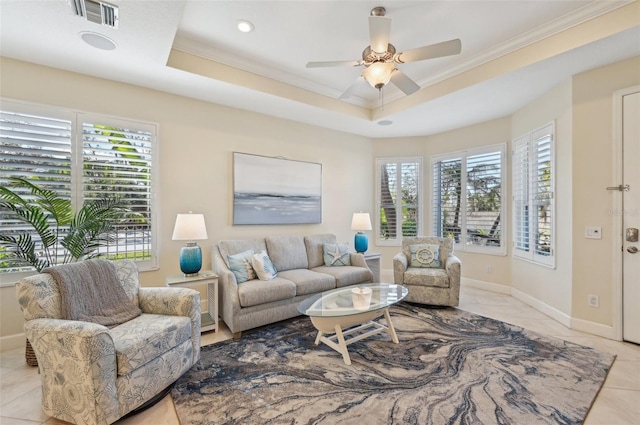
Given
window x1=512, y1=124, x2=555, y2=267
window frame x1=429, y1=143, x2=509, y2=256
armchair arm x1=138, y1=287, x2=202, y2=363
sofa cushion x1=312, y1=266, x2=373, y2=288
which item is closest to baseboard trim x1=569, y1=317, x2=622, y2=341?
window x1=512, y1=124, x2=555, y2=267

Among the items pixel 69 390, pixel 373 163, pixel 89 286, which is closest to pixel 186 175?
pixel 89 286

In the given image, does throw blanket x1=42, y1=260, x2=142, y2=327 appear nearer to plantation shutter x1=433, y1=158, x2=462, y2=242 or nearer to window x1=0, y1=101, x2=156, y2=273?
window x1=0, y1=101, x2=156, y2=273

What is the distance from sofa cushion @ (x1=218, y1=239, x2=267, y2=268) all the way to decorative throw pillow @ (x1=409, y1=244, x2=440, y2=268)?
2.17 metres

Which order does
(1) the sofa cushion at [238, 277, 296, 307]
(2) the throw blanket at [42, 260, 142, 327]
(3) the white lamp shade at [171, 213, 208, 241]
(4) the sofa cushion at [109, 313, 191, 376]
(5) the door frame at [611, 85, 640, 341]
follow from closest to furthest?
(4) the sofa cushion at [109, 313, 191, 376], (2) the throw blanket at [42, 260, 142, 327], (5) the door frame at [611, 85, 640, 341], (1) the sofa cushion at [238, 277, 296, 307], (3) the white lamp shade at [171, 213, 208, 241]

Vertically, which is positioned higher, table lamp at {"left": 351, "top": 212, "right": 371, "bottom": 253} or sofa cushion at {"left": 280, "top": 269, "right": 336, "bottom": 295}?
table lamp at {"left": 351, "top": 212, "right": 371, "bottom": 253}

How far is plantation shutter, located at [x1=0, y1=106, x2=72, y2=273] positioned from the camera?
2664mm

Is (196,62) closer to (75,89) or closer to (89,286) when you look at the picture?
(75,89)

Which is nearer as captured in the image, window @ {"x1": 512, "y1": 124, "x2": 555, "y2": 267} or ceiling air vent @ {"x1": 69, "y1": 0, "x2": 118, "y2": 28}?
ceiling air vent @ {"x1": 69, "y1": 0, "x2": 118, "y2": 28}

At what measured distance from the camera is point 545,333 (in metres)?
3.03

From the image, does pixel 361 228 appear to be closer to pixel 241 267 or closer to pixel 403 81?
pixel 241 267

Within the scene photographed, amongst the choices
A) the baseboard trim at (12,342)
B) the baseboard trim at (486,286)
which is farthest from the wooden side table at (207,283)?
the baseboard trim at (486,286)

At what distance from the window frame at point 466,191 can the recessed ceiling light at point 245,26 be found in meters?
3.84

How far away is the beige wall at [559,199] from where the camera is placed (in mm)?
3184

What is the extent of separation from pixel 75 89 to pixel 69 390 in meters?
2.86
